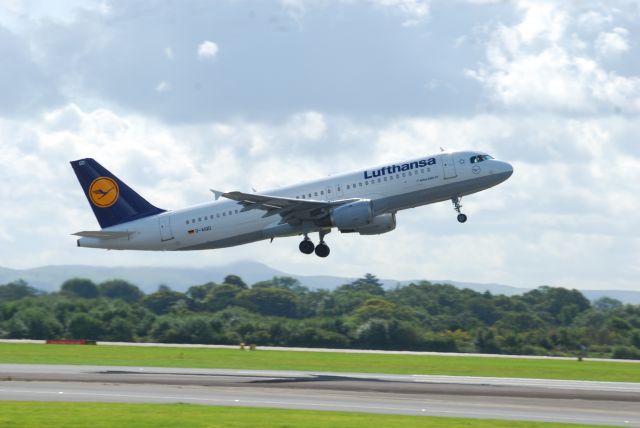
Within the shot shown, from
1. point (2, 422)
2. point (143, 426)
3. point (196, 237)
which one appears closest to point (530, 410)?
point (143, 426)

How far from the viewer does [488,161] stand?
190ft

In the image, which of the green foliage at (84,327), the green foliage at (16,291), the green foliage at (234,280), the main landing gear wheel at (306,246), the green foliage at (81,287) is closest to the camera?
the main landing gear wheel at (306,246)

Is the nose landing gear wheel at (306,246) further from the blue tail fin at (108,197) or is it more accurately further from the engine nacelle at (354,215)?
the blue tail fin at (108,197)

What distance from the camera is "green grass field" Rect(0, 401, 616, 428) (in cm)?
3136

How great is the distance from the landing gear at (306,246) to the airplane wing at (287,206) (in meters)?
2.72

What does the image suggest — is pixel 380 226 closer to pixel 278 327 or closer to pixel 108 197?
pixel 108 197

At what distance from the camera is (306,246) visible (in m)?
62.2

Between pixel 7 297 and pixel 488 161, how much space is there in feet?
253

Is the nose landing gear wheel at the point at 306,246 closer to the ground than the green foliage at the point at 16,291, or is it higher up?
closer to the ground

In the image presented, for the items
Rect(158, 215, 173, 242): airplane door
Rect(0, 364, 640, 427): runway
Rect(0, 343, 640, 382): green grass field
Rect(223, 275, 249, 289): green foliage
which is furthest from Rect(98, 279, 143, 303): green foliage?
Rect(0, 364, 640, 427): runway

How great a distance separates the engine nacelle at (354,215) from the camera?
5672cm

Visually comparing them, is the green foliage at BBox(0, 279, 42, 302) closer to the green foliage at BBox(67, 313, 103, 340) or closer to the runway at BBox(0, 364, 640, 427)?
the green foliage at BBox(67, 313, 103, 340)

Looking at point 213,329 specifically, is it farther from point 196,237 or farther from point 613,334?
point 613,334

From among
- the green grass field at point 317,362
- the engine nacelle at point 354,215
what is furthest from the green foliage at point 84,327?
the engine nacelle at point 354,215
